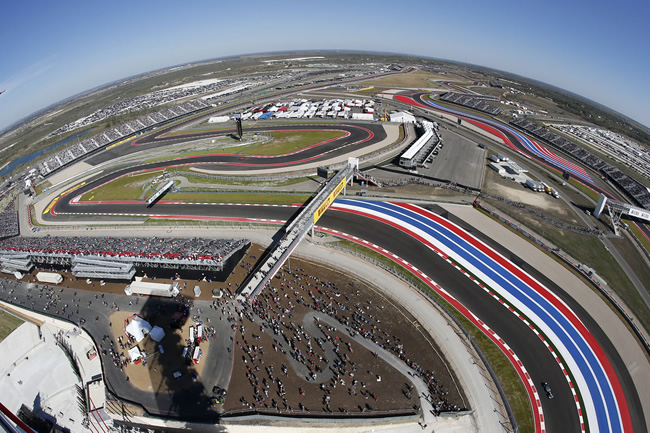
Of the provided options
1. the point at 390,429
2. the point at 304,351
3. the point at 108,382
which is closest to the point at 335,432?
the point at 390,429

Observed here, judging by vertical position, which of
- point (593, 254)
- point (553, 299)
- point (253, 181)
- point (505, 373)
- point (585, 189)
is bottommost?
point (505, 373)

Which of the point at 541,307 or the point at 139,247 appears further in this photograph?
the point at 139,247

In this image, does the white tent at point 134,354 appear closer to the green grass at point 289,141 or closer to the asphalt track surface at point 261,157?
the asphalt track surface at point 261,157

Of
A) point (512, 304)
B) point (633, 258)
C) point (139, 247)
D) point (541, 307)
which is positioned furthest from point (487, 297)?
point (139, 247)

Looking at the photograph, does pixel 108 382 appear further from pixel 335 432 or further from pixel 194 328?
pixel 335 432

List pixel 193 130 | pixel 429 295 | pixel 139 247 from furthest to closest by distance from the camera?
1. pixel 193 130
2. pixel 139 247
3. pixel 429 295

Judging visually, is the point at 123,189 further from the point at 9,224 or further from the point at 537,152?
the point at 537,152

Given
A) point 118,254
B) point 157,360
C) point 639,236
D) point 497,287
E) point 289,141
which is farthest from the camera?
point 289,141
